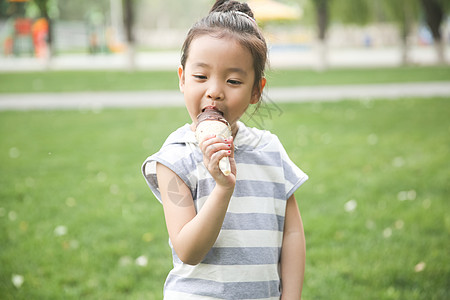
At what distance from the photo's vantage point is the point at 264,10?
2305cm

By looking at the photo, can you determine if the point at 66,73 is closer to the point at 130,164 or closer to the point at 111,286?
the point at 130,164

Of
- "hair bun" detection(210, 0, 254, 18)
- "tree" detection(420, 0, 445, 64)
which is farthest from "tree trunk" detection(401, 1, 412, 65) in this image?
"hair bun" detection(210, 0, 254, 18)

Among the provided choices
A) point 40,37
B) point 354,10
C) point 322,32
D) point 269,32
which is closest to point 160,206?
point 269,32

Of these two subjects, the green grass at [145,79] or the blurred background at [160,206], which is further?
the green grass at [145,79]

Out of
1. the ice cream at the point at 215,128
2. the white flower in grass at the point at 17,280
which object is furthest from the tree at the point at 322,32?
the ice cream at the point at 215,128

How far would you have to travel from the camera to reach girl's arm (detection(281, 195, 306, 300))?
1571 millimetres

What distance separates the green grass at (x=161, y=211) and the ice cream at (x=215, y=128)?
71cm

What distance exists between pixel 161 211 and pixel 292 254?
281 centimetres

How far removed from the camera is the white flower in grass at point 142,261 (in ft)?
11.0

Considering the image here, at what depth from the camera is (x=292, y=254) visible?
1.58 m

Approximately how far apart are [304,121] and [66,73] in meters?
11.6

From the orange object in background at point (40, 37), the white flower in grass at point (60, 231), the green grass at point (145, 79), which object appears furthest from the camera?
the orange object in background at point (40, 37)

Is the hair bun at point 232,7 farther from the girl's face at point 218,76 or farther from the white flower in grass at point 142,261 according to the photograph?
the white flower in grass at point 142,261

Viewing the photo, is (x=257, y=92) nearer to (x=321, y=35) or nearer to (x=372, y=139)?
(x=372, y=139)
